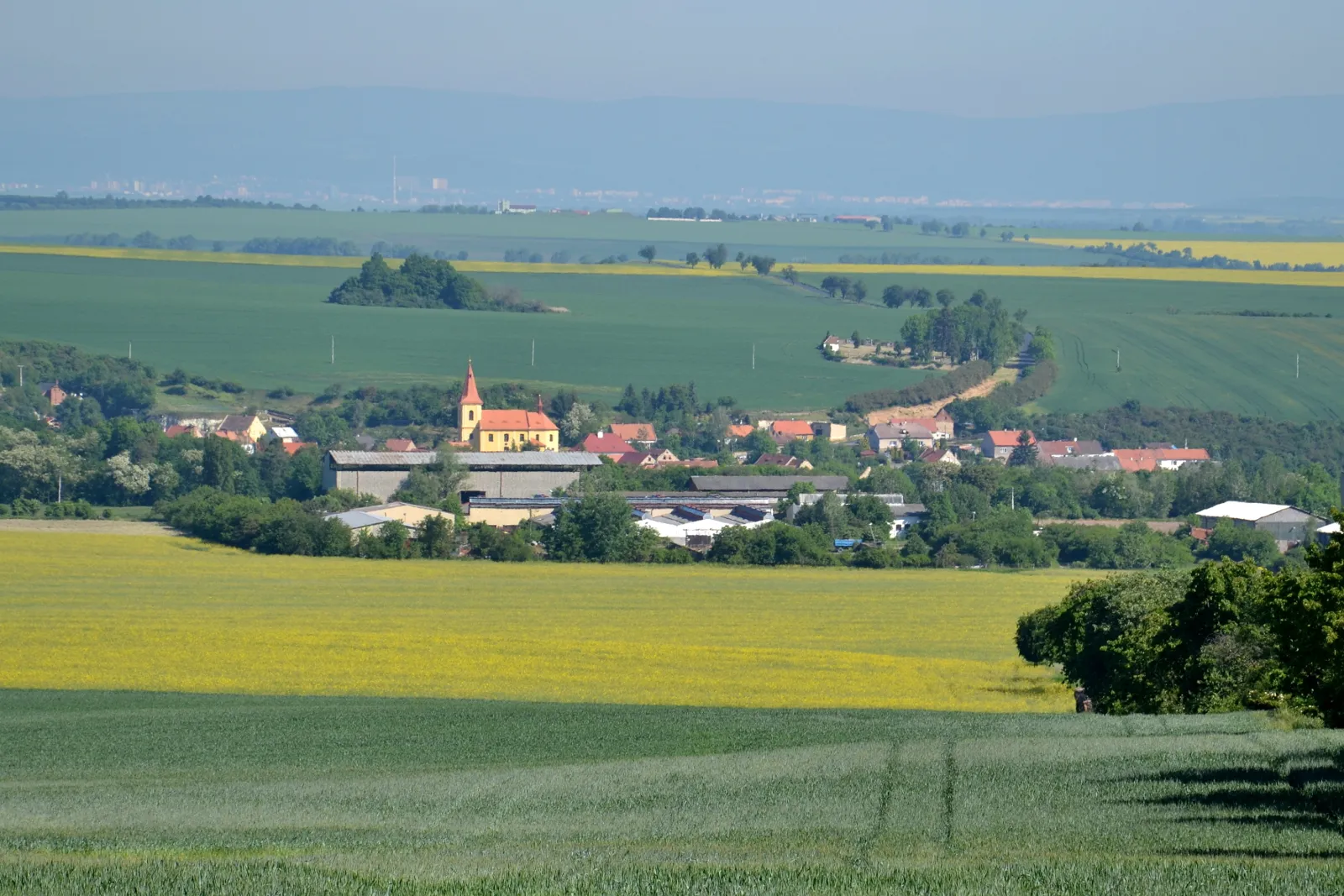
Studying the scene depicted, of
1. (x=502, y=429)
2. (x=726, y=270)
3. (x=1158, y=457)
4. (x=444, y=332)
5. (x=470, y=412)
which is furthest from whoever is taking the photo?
(x=726, y=270)

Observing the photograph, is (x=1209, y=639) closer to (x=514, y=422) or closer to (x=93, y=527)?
(x=93, y=527)

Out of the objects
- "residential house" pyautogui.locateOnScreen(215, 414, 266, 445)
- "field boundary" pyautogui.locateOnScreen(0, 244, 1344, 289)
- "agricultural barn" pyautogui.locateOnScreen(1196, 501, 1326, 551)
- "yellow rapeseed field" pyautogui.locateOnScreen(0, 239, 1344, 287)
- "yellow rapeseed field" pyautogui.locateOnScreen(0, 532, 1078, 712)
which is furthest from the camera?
"yellow rapeseed field" pyautogui.locateOnScreen(0, 239, 1344, 287)

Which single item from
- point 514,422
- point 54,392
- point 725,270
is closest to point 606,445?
point 514,422

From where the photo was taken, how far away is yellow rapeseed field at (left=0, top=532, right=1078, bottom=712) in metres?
37.0

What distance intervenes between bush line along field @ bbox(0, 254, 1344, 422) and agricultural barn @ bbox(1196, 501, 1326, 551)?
35713mm

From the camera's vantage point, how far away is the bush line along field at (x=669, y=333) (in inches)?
4712

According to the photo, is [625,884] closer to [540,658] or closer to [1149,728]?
[1149,728]

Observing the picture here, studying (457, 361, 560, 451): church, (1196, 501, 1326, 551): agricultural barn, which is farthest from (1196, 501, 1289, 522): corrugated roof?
(457, 361, 560, 451): church

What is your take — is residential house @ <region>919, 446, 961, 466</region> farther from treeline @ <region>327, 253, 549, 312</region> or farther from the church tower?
treeline @ <region>327, 253, 549, 312</region>

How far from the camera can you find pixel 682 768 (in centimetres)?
2316

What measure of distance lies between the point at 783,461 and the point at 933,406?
23.1m

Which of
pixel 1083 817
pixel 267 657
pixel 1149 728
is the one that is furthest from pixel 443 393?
pixel 1083 817

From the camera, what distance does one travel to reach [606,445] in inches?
3930

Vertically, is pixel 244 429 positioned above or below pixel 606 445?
above
